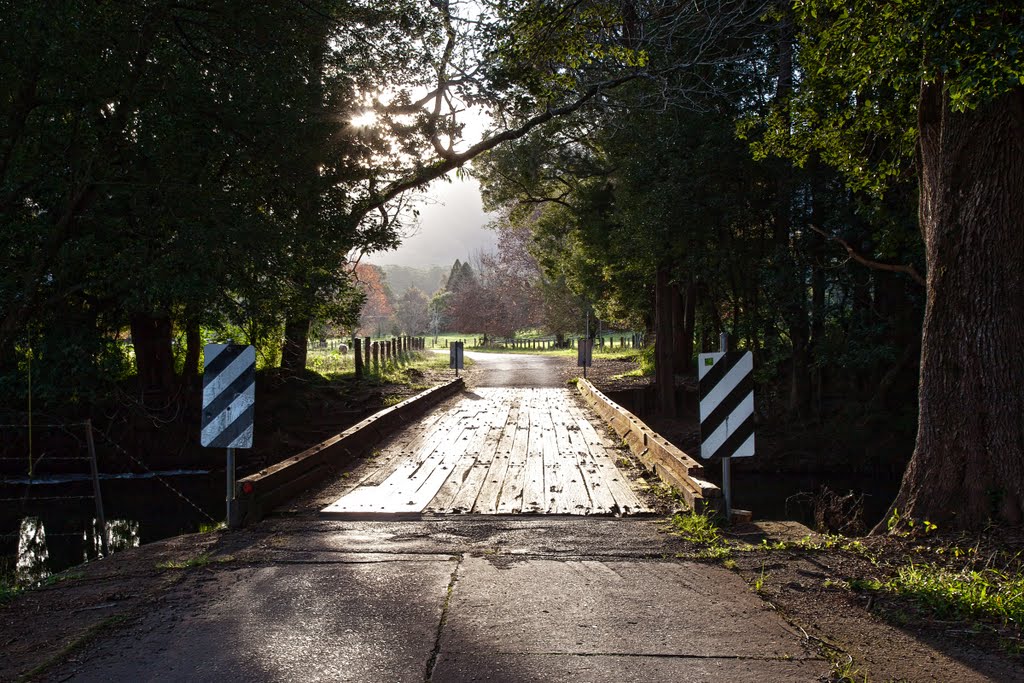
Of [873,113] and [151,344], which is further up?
[873,113]

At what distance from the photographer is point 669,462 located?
7469 millimetres

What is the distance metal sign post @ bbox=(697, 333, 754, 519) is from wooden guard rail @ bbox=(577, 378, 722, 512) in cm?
21

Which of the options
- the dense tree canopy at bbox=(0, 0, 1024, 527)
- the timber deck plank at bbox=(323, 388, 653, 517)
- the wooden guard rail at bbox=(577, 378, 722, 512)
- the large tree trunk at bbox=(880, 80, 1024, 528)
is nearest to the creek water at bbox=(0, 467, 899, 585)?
the dense tree canopy at bbox=(0, 0, 1024, 527)

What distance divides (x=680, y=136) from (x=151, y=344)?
1277 cm

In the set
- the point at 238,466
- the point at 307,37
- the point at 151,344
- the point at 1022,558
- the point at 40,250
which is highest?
the point at 307,37

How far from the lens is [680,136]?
16156 millimetres

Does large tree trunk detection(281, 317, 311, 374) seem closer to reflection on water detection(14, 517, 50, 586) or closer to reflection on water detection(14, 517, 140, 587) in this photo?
reflection on water detection(14, 517, 140, 587)

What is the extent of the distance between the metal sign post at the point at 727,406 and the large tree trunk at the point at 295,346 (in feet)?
33.7

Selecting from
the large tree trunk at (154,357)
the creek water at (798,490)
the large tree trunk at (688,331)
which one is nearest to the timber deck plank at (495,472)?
the creek water at (798,490)

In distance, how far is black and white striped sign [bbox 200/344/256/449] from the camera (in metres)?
5.78

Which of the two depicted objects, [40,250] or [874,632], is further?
[40,250]

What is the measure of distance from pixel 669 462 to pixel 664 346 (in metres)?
10.5

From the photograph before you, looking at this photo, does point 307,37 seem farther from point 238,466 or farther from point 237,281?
point 238,466

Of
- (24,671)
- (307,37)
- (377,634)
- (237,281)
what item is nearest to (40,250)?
(237,281)
